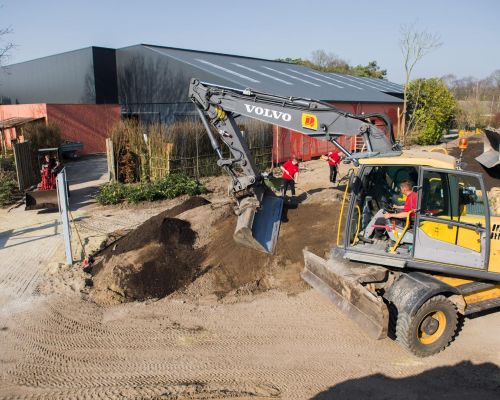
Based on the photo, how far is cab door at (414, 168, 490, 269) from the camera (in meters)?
5.77

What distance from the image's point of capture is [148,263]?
8016 millimetres

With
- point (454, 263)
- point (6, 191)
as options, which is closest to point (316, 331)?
point (454, 263)

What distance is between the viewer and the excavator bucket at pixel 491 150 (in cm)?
727

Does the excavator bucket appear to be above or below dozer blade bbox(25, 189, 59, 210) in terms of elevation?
above

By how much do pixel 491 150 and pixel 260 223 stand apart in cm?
442

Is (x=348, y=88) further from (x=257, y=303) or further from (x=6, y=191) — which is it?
(x=257, y=303)

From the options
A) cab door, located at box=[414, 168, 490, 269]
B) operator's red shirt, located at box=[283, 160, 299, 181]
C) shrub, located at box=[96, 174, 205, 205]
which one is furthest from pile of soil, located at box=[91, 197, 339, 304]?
shrub, located at box=[96, 174, 205, 205]

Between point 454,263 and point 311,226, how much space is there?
3506 millimetres

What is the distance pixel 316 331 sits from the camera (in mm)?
6316

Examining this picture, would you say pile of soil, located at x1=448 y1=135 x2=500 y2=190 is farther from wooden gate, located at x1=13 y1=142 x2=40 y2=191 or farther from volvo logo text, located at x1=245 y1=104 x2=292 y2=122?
wooden gate, located at x1=13 y1=142 x2=40 y2=191

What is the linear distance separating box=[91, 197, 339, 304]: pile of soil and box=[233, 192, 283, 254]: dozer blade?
0.59 ft

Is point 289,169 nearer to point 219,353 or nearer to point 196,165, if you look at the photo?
point 196,165

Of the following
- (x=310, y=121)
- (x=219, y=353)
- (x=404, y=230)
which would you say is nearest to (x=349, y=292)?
(x=404, y=230)

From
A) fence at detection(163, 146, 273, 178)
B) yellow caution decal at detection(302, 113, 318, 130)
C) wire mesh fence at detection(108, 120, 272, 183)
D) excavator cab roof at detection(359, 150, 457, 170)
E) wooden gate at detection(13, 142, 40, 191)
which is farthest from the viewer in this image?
fence at detection(163, 146, 273, 178)
